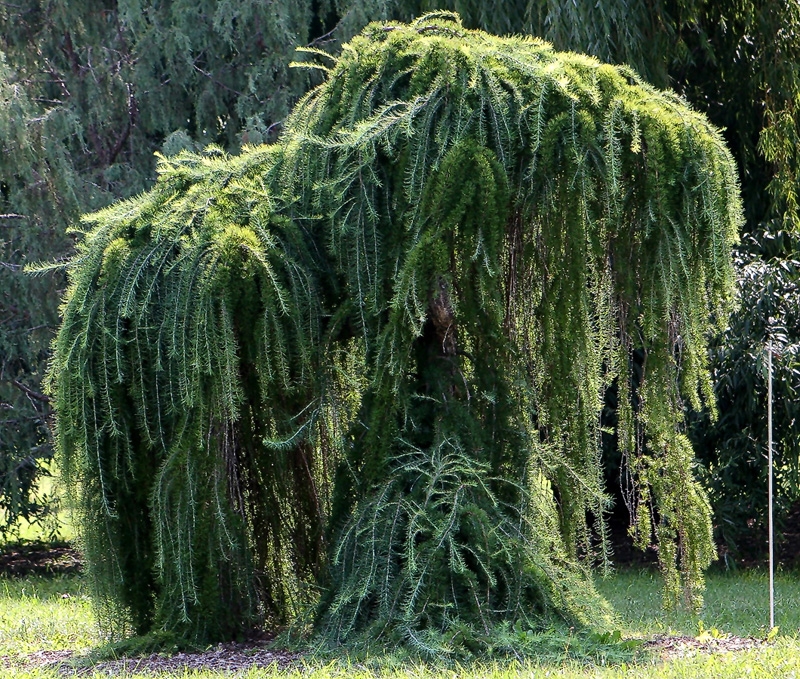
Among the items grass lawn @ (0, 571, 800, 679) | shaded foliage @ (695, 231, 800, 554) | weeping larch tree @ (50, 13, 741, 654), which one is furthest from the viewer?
shaded foliage @ (695, 231, 800, 554)

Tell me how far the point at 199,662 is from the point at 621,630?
1882 mm

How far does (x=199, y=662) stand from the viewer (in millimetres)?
4828

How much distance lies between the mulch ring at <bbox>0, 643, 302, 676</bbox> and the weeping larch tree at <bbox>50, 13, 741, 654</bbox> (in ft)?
0.49

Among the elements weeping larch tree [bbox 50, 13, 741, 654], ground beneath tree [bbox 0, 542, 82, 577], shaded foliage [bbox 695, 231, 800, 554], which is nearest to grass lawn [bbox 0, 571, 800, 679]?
weeping larch tree [bbox 50, 13, 741, 654]

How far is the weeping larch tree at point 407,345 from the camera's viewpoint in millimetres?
4656

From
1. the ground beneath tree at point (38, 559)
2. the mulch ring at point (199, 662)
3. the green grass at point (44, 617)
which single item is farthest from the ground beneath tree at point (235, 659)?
the ground beneath tree at point (38, 559)

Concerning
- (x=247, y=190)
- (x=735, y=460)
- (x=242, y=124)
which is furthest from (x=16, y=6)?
(x=735, y=460)

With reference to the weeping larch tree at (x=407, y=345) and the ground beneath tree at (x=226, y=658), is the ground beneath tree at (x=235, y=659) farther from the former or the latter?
the weeping larch tree at (x=407, y=345)

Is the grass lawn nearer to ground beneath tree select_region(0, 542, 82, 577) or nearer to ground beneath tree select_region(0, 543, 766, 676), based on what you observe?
ground beneath tree select_region(0, 543, 766, 676)

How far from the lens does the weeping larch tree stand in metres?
4.66

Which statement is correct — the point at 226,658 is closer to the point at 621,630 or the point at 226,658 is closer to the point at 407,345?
the point at 407,345

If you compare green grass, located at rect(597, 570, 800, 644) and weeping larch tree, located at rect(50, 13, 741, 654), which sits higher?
A: weeping larch tree, located at rect(50, 13, 741, 654)

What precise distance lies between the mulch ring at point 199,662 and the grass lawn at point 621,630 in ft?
0.27

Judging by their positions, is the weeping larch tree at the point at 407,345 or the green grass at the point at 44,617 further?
the green grass at the point at 44,617
